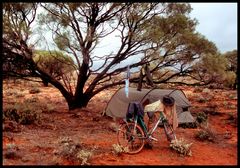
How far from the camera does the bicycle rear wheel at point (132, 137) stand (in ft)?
29.9

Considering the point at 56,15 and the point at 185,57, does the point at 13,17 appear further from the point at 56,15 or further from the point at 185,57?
the point at 185,57

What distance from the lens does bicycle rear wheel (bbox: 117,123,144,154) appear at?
9109 mm

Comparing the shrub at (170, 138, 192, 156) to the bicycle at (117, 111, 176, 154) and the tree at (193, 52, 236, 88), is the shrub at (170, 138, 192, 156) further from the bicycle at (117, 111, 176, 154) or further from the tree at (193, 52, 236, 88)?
the tree at (193, 52, 236, 88)

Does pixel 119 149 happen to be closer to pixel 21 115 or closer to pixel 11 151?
pixel 11 151

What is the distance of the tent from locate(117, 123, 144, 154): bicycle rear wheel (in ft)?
15.4

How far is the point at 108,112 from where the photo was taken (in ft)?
51.1

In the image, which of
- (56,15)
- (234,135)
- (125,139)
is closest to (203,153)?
(125,139)

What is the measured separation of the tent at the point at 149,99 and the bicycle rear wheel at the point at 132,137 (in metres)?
4.71

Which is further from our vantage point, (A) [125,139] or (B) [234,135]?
(B) [234,135]

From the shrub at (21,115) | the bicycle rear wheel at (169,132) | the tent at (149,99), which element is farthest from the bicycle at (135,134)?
the tent at (149,99)

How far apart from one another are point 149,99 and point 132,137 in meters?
5.19

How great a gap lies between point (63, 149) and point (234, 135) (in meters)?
6.23

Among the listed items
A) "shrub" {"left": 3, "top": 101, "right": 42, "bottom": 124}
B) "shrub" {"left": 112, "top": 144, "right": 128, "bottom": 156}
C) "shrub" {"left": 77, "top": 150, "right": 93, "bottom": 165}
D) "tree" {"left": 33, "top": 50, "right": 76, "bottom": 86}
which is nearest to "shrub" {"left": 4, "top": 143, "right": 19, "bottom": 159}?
"shrub" {"left": 77, "top": 150, "right": 93, "bottom": 165}

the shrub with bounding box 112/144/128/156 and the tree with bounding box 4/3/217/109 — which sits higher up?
the tree with bounding box 4/3/217/109
